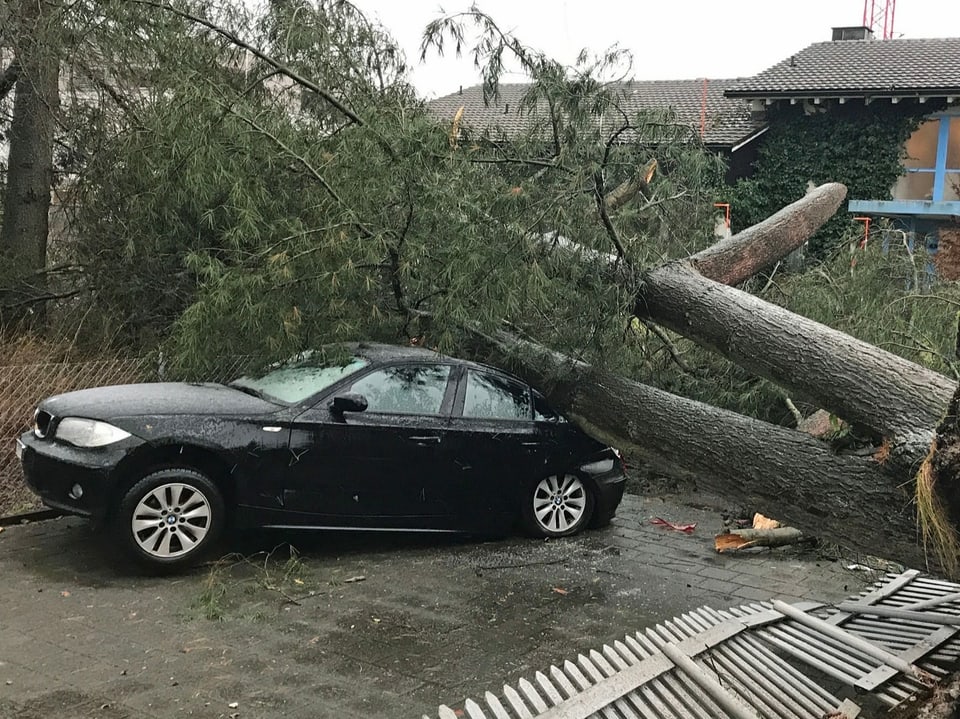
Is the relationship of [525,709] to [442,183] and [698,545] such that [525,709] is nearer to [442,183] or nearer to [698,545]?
[442,183]

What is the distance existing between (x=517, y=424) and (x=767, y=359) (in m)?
2.13

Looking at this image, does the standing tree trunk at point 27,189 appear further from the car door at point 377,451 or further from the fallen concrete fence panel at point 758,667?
the fallen concrete fence panel at point 758,667

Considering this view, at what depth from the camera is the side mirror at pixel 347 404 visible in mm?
6246

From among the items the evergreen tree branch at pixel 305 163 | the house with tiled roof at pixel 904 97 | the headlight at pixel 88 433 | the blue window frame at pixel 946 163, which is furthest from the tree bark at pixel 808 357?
the blue window frame at pixel 946 163

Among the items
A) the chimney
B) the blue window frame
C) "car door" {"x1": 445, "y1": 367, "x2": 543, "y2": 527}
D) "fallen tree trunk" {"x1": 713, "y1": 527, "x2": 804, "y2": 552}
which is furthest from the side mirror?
the chimney

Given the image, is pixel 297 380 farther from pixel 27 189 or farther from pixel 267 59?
pixel 27 189

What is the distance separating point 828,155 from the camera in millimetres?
21766

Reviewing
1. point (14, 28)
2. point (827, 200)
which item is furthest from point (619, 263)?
point (14, 28)

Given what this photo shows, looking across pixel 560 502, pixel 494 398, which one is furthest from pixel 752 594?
pixel 494 398

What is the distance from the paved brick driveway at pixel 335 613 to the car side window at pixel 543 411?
935 millimetres

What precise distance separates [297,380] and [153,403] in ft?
3.24

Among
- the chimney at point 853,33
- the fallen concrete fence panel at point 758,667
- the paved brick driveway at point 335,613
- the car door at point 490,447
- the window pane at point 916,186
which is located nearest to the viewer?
the fallen concrete fence panel at point 758,667

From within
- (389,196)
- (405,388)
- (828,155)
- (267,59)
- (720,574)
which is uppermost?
(828,155)

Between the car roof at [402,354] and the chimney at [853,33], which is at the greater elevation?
the chimney at [853,33]
